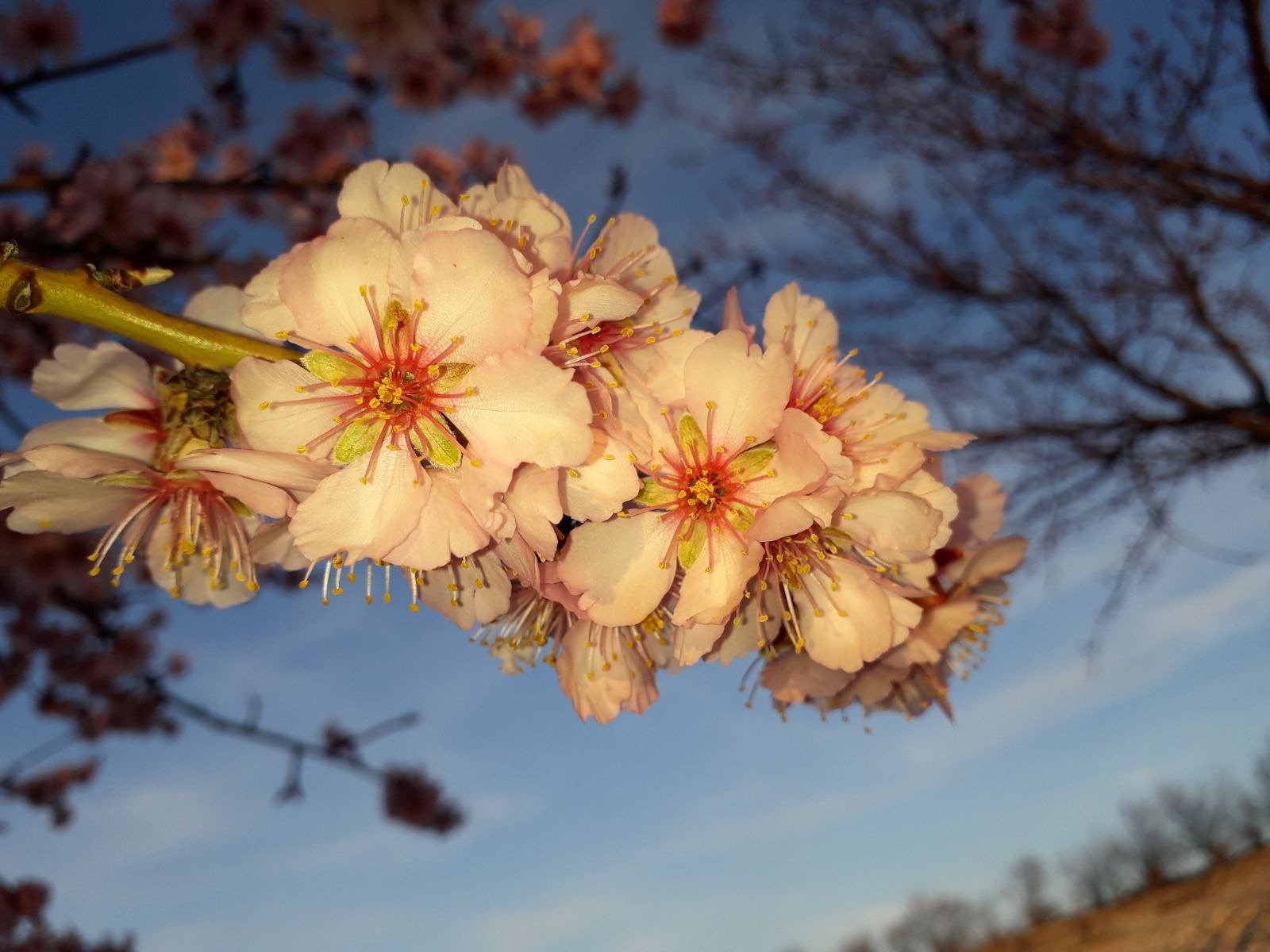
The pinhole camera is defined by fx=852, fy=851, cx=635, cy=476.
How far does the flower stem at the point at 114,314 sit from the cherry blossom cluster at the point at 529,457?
0.05 metres

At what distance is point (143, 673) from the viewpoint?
3959mm

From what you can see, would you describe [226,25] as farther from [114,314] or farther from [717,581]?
[717,581]

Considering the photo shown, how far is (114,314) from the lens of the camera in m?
0.81

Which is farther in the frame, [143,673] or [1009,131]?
[1009,131]

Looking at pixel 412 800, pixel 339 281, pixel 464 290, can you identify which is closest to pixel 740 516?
pixel 464 290

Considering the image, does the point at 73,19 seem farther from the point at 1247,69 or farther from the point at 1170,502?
the point at 1170,502

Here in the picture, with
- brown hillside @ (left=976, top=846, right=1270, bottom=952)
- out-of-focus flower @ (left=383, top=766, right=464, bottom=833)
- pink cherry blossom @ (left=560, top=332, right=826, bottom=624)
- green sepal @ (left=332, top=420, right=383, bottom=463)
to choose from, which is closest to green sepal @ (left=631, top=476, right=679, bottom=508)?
pink cherry blossom @ (left=560, top=332, right=826, bottom=624)

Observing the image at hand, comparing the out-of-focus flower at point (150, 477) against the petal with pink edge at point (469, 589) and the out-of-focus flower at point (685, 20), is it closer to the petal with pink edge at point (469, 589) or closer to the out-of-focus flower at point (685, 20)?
the petal with pink edge at point (469, 589)

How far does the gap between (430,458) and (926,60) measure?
535 centimetres

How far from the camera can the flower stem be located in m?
0.80

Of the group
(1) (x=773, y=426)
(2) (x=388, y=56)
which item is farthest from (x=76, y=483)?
(2) (x=388, y=56)

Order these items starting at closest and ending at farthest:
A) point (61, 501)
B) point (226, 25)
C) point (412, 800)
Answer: point (61, 501)
point (226, 25)
point (412, 800)

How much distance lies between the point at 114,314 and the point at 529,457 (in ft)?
1.38

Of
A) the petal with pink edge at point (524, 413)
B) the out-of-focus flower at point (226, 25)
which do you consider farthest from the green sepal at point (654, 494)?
the out-of-focus flower at point (226, 25)
